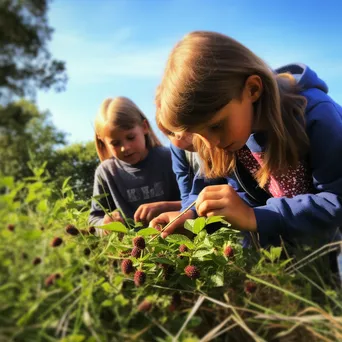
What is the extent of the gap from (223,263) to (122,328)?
0.35 meters

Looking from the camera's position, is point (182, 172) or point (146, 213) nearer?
point (146, 213)

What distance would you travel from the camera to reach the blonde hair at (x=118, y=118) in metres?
3.16

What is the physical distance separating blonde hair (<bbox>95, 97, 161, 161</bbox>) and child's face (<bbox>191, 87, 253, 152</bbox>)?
1.76 meters

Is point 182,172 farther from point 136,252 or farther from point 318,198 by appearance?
point 136,252

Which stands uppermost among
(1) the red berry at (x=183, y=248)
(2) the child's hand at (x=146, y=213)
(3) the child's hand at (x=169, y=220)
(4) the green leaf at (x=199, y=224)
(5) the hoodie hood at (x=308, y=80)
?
(5) the hoodie hood at (x=308, y=80)

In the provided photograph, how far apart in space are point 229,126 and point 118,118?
6.11 ft

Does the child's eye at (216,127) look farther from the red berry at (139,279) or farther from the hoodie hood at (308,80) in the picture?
the red berry at (139,279)

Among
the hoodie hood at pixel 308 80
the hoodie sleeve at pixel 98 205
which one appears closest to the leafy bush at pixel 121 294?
the hoodie sleeve at pixel 98 205

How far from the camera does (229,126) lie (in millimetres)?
1449

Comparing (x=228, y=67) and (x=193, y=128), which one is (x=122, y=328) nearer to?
(x=193, y=128)

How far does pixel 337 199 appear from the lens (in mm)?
1434

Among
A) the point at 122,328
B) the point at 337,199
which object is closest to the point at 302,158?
the point at 337,199

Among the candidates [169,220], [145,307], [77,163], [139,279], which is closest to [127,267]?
[139,279]

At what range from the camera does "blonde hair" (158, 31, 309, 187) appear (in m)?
1.41
